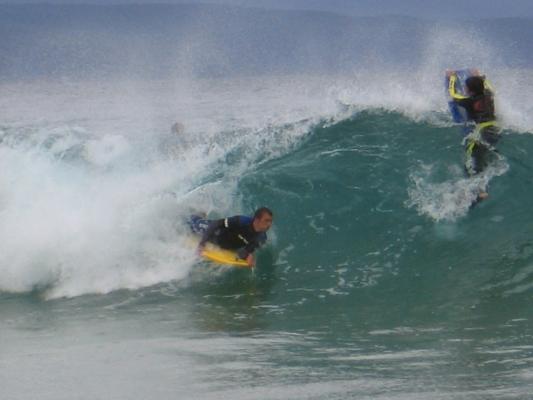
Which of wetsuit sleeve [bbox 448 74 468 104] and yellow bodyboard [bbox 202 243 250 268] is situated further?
wetsuit sleeve [bbox 448 74 468 104]

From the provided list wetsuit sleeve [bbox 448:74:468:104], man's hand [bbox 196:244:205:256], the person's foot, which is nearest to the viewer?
man's hand [bbox 196:244:205:256]

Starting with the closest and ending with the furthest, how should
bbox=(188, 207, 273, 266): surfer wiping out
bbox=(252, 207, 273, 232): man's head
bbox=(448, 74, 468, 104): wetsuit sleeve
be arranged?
bbox=(252, 207, 273, 232): man's head
bbox=(188, 207, 273, 266): surfer wiping out
bbox=(448, 74, 468, 104): wetsuit sleeve

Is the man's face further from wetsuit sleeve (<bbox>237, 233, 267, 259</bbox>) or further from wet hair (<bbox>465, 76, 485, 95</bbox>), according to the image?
wet hair (<bbox>465, 76, 485, 95</bbox>)

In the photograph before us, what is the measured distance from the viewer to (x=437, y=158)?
505 inches

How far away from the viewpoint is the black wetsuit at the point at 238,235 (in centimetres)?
980

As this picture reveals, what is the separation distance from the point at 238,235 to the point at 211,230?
32 cm

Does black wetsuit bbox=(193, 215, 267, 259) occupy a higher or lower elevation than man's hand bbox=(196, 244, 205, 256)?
higher

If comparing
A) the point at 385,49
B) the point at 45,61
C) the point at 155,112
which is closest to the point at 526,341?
the point at 155,112

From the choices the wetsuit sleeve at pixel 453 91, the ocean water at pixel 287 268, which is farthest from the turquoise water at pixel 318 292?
the wetsuit sleeve at pixel 453 91

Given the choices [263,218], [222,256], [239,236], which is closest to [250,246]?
[239,236]

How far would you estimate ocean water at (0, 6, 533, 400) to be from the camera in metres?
6.39

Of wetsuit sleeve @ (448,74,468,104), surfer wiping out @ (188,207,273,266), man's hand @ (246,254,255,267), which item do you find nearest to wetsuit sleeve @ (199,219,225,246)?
surfer wiping out @ (188,207,273,266)

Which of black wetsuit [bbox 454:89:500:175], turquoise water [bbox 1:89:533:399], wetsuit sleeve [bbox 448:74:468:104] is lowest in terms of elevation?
turquoise water [bbox 1:89:533:399]

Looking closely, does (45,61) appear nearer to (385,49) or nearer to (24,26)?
(385,49)
